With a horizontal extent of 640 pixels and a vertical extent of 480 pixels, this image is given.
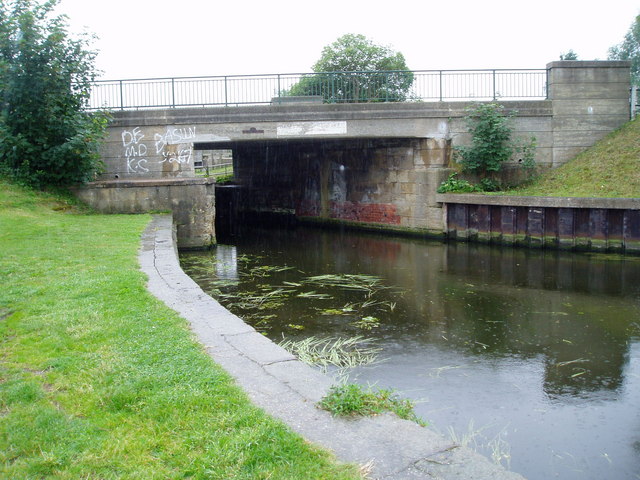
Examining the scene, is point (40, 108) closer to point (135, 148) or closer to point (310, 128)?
point (135, 148)

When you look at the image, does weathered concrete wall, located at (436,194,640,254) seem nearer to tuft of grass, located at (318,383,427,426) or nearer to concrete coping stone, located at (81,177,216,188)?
concrete coping stone, located at (81,177,216,188)

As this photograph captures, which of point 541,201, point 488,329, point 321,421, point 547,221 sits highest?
point 541,201

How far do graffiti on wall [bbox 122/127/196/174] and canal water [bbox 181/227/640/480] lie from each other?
3.65 m

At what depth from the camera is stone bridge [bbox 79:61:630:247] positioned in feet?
55.2

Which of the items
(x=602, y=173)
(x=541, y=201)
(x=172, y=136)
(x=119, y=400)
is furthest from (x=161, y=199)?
(x=119, y=400)

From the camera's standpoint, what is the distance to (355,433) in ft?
11.8

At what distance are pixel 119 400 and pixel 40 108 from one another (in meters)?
14.8

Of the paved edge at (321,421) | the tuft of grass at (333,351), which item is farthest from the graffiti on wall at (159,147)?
the paved edge at (321,421)

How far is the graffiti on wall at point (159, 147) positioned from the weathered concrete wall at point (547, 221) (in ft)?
27.3

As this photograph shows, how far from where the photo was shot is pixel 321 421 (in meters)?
3.73

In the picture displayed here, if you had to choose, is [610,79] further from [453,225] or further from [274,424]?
[274,424]

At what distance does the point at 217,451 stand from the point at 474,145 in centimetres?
1726

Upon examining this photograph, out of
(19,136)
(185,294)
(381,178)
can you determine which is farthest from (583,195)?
(19,136)

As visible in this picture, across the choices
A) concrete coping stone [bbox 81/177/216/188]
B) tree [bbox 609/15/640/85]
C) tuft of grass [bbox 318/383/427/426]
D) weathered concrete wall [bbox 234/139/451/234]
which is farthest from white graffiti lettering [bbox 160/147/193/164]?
tree [bbox 609/15/640/85]
